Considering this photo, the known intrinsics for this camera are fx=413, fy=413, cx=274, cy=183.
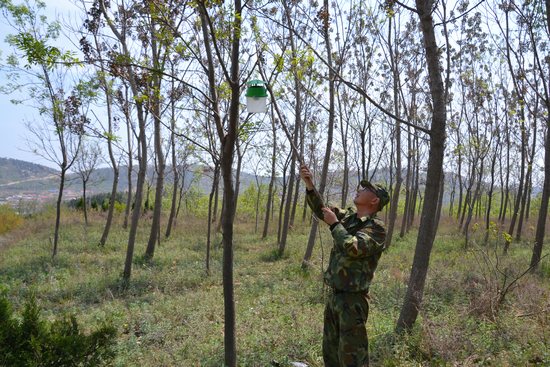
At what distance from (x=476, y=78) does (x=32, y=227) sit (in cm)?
1679

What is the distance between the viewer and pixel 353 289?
2.85 m

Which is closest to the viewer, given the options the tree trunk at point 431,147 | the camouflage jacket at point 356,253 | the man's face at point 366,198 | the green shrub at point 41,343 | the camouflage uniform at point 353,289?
the green shrub at point 41,343

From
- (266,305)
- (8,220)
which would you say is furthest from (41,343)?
(8,220)

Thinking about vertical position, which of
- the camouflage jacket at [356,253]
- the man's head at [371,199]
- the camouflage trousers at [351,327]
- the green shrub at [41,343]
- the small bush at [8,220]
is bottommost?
the small bush at [8,220]

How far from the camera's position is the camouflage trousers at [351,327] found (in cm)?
282

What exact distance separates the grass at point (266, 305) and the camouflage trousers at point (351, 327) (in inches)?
34.7

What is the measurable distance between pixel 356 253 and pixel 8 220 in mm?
19212

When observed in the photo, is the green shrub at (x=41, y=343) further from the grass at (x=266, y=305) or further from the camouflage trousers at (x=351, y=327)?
the camouflage trousers at (x=351, y=327)

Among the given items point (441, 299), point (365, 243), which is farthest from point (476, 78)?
point (365, 243)

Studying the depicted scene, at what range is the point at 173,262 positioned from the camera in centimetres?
1022

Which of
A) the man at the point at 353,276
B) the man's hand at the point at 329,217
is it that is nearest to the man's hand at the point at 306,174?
the man at the point at 353,276

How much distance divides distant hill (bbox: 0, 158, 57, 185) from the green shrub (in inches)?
4828

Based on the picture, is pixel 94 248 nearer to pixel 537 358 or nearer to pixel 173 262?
pixel 173 262

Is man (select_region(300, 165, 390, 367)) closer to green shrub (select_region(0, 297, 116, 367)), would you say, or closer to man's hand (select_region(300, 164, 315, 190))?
man's hand (select_region(300, 164, 315, 190))
